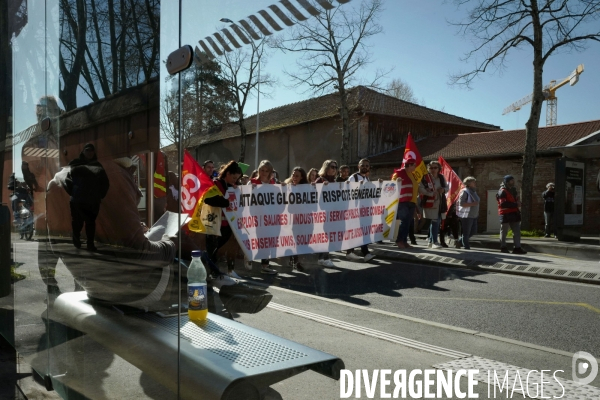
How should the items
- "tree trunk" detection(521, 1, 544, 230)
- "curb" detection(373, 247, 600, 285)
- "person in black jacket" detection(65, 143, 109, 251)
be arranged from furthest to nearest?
1. "person in black jacket" detection(65, 143, 109, 251)
2. "curb" detection(373, 247, 600, 285)
3. "tree trunk" detection(521, 1, 544, 230)

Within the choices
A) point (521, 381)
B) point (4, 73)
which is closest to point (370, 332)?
point (521, 381)

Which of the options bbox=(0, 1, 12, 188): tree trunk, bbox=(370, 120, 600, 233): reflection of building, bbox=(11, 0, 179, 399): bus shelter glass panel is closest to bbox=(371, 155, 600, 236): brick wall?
bbox=(370, 120, 600, 233): reflection of building

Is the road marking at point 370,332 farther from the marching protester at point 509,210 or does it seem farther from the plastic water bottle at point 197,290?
the marching protester at point 509,210

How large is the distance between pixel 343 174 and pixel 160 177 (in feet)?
1.54

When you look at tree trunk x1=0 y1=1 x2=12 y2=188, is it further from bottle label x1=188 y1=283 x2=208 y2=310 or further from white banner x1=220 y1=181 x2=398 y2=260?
bottle label x1=188 y1=283 x2=208 y2=310

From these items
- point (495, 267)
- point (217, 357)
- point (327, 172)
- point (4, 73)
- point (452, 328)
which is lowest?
point (217, 357)

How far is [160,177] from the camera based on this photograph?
1.47 m

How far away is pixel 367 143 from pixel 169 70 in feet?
1.69

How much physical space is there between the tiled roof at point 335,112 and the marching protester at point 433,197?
306 millimetres

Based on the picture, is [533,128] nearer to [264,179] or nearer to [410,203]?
[410,203]

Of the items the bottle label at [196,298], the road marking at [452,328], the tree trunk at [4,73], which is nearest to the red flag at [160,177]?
the bottle label at [196,298]

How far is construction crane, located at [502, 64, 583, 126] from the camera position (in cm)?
112

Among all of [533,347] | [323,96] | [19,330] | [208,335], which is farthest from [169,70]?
[19,330]

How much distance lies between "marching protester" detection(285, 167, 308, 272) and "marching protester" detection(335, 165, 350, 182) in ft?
0.28
